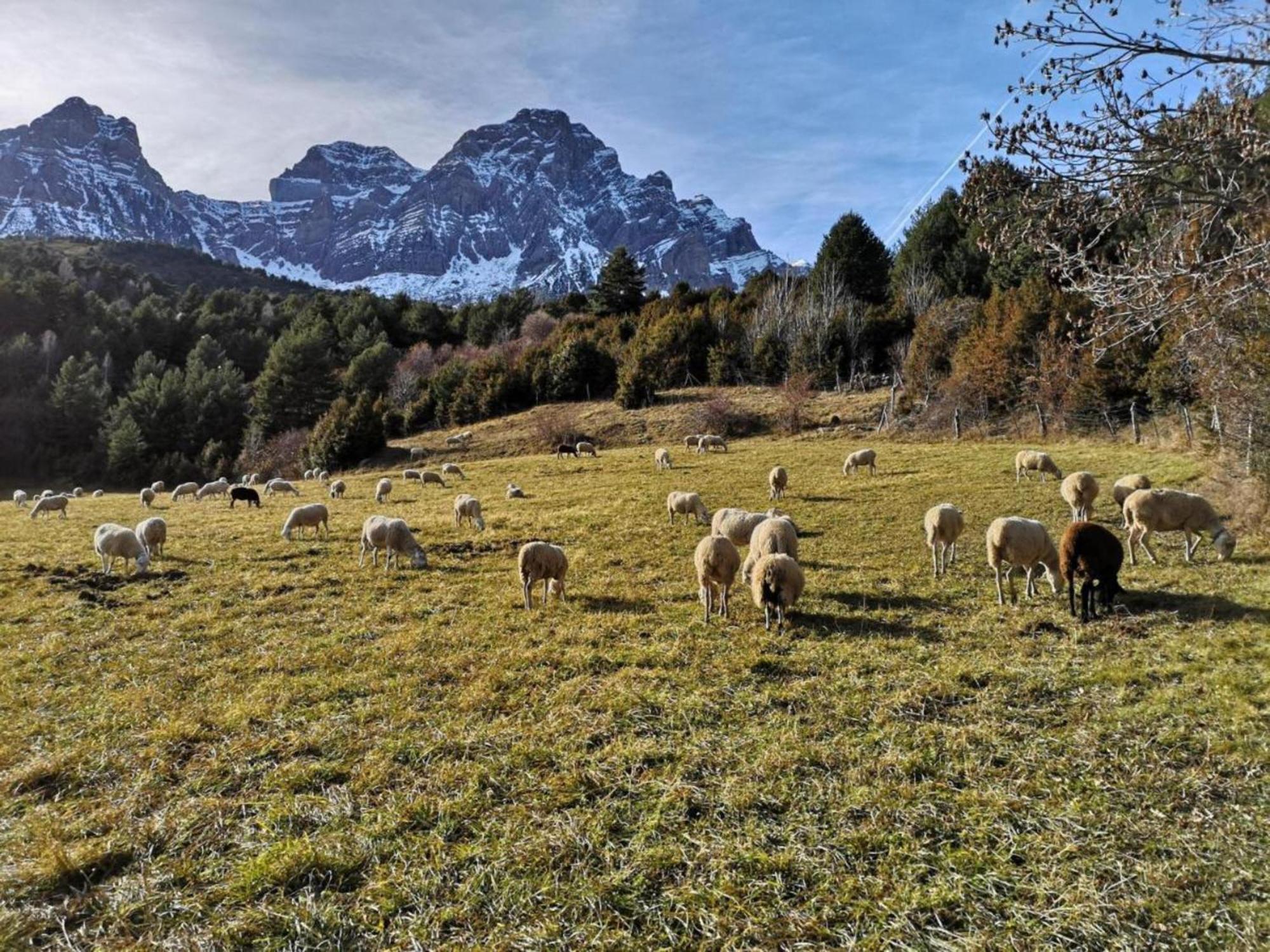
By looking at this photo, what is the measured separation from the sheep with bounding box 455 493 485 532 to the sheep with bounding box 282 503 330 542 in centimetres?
388

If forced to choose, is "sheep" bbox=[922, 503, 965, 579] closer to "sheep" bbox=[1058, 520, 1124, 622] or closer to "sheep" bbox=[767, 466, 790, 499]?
"sheep" bbox=[1058, 520, 1124, 622]

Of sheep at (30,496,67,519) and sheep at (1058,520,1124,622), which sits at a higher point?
sheep at (30,496,67,519)

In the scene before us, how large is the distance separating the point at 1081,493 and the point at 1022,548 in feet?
22.5

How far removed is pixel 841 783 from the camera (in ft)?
18.8

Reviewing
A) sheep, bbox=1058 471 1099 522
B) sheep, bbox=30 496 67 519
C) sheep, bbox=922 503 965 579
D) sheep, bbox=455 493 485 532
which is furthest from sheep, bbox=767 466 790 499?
sheep, bbox=30 496 67 519

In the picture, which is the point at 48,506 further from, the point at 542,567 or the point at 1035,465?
the point at 1035,465

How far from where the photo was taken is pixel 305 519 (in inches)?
758

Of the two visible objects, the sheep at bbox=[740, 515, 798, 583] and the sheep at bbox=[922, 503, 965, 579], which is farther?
the sheep at bbox=[922, 503, 965, 579]

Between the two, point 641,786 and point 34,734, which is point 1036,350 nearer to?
point 641,786

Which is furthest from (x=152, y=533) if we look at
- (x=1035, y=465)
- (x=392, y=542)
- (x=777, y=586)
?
(x=1035, y=465)

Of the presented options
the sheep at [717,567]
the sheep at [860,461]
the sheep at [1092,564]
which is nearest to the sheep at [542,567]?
the sheep at [717,567]

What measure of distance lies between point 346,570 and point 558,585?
6101mm

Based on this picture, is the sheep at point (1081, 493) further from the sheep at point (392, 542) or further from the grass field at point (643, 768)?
the sheep at point (392, 542)

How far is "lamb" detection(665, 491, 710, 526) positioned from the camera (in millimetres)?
19078
